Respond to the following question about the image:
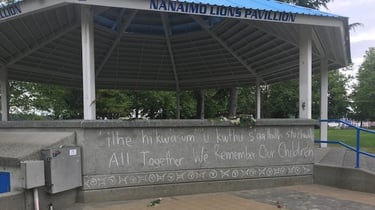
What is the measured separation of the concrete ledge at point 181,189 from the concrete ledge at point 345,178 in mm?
270

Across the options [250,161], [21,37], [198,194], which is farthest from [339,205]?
[21,37]

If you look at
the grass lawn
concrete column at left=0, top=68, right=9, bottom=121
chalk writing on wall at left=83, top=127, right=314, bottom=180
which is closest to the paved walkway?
chalk writing on wall at left=83, top=127, right=314, bottom=180

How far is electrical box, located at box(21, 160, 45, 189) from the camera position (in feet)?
18.0

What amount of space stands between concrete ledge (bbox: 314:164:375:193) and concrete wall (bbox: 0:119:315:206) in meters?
0.22

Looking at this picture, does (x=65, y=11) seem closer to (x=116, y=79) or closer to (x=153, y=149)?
(x=153, y=149)

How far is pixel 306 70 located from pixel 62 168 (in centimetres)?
584

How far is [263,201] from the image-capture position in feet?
22.5

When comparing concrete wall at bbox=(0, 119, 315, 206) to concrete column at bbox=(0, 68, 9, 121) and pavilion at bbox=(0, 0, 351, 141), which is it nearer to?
pavilion at bbox=(0, 0, 351, 141)

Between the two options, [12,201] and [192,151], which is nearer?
[12,201]

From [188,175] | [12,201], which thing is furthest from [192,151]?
[12,201]

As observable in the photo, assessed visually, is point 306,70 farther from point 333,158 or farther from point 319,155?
point 319,155

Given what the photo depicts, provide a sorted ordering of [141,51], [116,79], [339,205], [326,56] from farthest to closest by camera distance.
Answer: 1. [116,79]
2. [141,51]
3. [326,56]
4. [339,205]

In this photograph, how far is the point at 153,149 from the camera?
280 inches

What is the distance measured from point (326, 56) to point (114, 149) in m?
7.60
